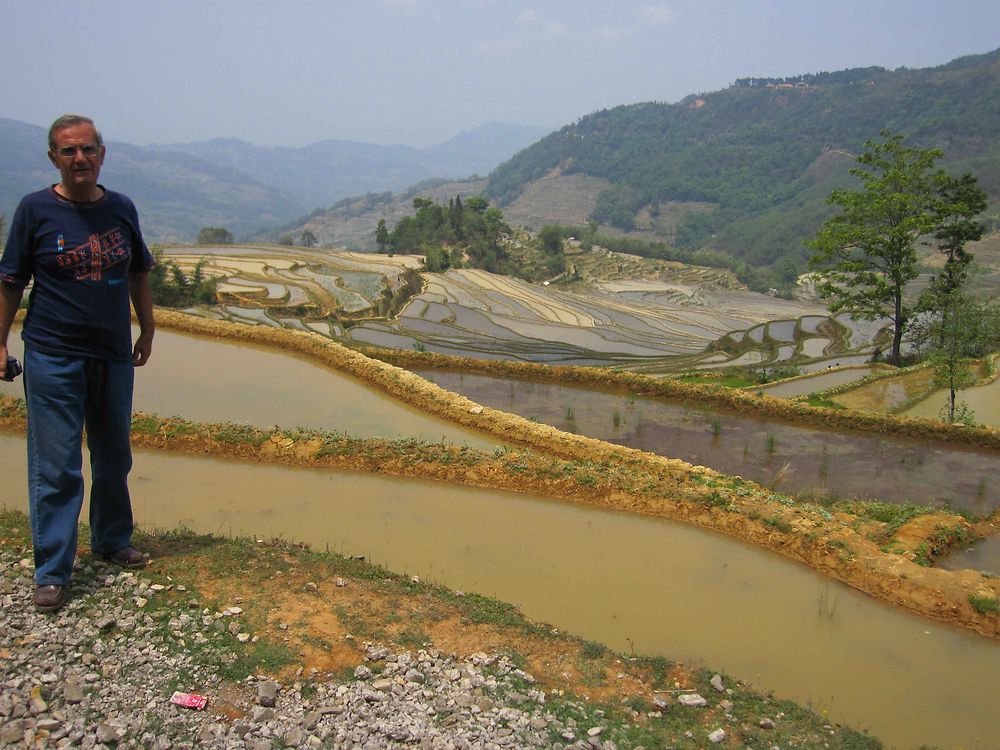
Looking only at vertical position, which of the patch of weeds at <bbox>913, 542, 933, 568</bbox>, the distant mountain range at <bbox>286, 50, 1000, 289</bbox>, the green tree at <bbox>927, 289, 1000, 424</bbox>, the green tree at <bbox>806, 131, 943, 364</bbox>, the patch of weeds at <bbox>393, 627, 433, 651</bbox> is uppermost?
the distant mountain range at <bbox>286, 50, 1000, 289</bbox>

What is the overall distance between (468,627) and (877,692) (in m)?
2.78

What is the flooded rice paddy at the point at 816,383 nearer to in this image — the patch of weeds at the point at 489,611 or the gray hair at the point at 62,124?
the patch of weeds at the point at 489,611

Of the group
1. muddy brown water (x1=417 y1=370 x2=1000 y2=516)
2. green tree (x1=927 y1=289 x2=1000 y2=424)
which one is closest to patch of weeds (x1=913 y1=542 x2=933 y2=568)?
muddy brown water (x1=417 y1=370 x2=1000 y2=516)

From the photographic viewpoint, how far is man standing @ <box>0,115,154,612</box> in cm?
393

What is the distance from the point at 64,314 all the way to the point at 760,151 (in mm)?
144278

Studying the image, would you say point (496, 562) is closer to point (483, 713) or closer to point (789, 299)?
point (483, 713)

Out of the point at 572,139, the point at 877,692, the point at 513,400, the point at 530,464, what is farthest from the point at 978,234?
the point at 572,139

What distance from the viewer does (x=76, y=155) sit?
12.8ft

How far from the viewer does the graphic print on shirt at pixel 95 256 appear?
399 centimetres

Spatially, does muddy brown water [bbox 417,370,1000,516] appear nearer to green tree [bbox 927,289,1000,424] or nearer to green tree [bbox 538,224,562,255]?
green tree [bbox 927,289,1000,424]

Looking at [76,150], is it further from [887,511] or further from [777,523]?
[887,511]

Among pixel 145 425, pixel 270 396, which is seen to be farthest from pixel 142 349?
pixel 270 396

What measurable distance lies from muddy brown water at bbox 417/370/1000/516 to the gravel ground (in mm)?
6439

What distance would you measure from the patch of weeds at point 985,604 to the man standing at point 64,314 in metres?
6.52
